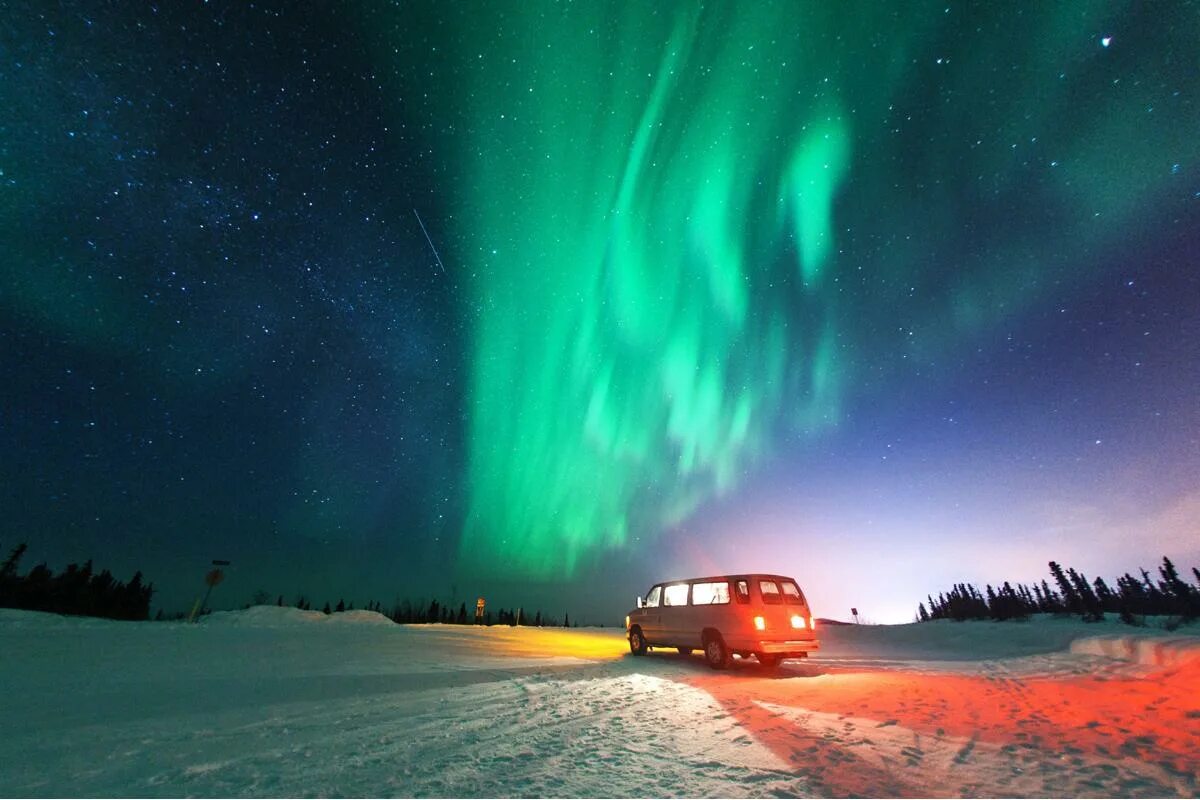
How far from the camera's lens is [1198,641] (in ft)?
39.3

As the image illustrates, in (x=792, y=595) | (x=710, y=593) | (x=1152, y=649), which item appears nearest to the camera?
(x=1152, y=649)

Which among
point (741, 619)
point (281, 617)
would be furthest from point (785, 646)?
point (281, 617)

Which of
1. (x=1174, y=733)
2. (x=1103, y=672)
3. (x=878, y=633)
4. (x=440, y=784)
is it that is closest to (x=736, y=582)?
(x=1174, y=733)

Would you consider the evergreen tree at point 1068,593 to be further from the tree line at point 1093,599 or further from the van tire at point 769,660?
the van tire at point 769,660

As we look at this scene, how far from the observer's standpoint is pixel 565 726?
6.44 m

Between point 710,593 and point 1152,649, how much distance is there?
1120 centimetres

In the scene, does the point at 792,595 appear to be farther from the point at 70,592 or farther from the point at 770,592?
the point at 70,592

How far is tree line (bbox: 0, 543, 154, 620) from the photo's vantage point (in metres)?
72.2

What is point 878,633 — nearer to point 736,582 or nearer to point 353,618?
point 736,582

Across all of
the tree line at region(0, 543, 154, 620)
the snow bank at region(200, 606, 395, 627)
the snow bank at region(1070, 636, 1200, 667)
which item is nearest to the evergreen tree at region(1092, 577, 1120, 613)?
the snow bank at region(1070, 636, 1200, 667)

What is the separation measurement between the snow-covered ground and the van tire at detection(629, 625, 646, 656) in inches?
153

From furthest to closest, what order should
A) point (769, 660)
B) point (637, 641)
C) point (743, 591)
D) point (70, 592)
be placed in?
point (70, 592)
point (637, 641)
point (769, 660)
point (743, 591)

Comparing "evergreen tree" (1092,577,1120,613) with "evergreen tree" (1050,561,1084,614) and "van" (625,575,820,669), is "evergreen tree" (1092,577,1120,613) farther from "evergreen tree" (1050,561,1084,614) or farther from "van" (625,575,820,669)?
"van" (625,575,820,669)

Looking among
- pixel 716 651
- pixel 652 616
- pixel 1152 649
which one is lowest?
pixel 716 651
